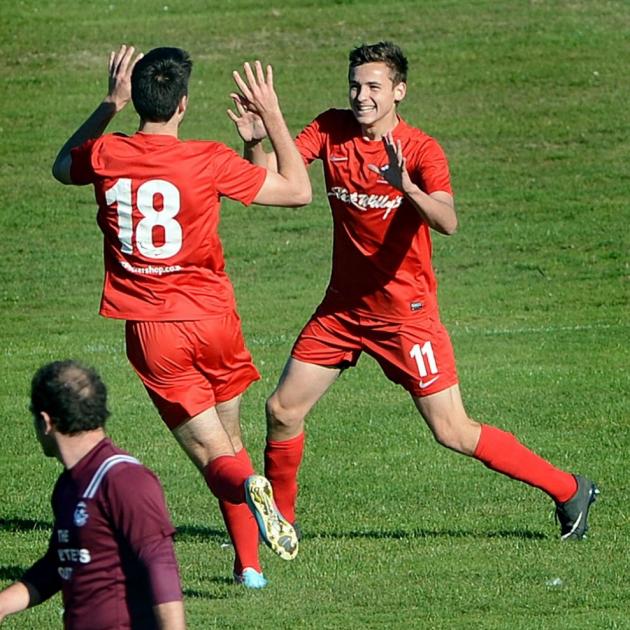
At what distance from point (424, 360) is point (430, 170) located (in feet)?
3.54

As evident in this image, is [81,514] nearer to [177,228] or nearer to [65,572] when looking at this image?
[65,572]

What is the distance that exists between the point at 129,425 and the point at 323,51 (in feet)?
55.5

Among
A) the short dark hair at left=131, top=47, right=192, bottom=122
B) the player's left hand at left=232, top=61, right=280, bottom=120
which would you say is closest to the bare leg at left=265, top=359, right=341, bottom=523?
the player's left hand at left=232, top=61, right=280, bottom=120

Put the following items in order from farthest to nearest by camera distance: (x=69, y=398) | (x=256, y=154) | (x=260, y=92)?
(x=256, y=154)
(x=260, y=92)
(x=69, y=398)

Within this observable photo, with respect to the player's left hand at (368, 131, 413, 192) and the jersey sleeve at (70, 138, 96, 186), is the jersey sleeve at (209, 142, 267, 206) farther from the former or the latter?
the player's left hand at (368, 131, 413, 192)

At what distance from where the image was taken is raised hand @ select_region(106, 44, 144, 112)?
804cm

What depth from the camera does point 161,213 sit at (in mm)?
7645

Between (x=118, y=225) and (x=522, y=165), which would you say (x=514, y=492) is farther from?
(x=522, y=165)

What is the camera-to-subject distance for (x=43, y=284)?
19.4m

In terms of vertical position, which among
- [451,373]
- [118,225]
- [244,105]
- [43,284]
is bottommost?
[43,284]

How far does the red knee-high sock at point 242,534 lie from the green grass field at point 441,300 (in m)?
0.18

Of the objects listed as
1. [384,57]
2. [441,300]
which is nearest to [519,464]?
[384,57]

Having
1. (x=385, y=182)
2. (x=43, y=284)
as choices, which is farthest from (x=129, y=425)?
(x=43, y=284)

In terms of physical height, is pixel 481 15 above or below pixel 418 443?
above
